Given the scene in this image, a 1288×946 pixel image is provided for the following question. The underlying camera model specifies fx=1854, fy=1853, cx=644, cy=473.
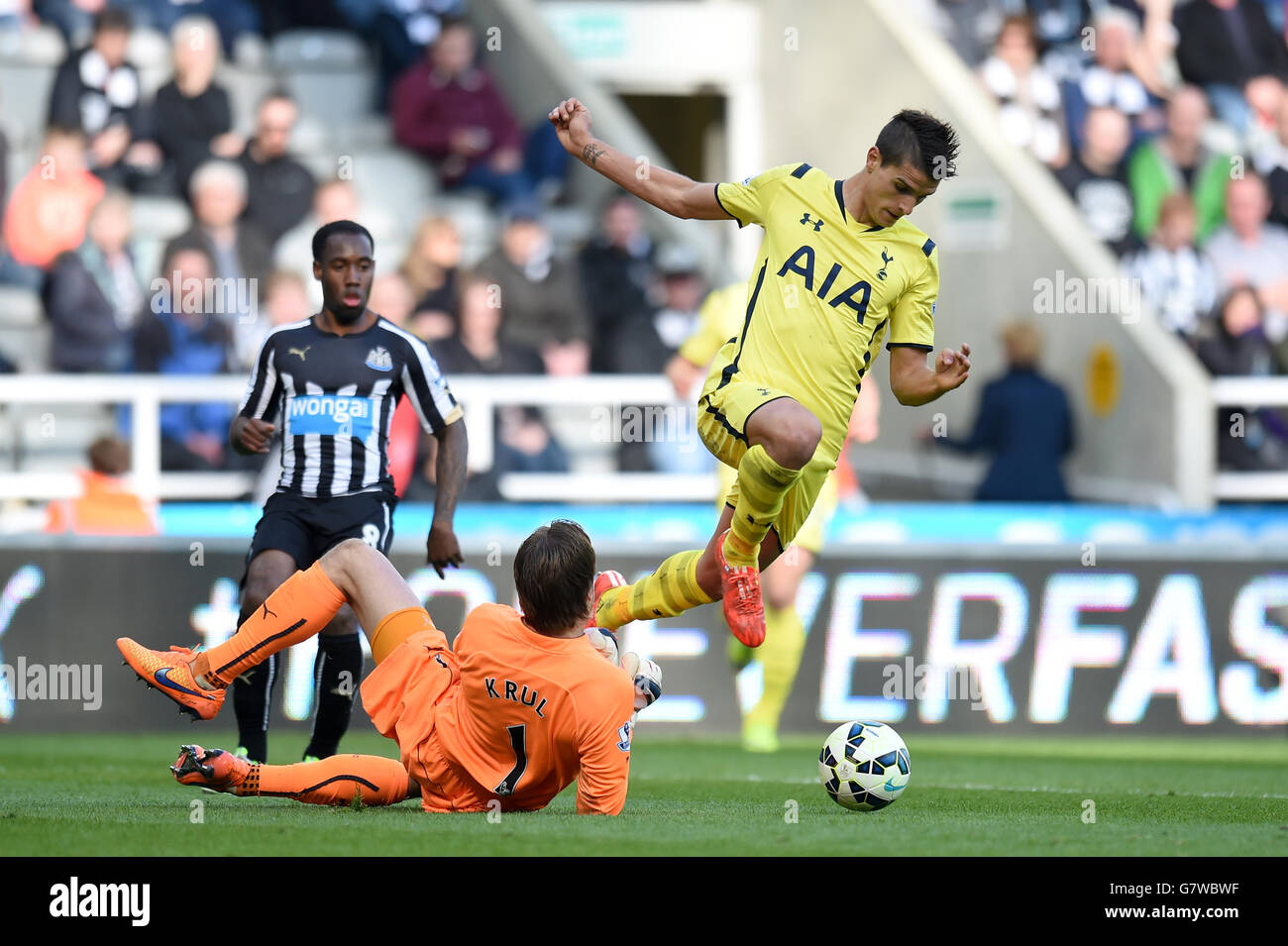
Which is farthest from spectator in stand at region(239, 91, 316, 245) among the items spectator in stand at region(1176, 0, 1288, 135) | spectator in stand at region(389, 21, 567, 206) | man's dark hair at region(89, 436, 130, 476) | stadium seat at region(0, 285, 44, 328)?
spectator in stand at region(1176, 0, 1288, 135)

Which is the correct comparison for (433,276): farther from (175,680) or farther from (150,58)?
(175,680)

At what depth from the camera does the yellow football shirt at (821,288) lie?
21.4 ft

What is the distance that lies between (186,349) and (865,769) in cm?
645

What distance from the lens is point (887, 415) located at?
14.2 m

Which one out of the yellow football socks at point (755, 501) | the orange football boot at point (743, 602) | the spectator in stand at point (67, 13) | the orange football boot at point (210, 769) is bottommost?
the orange football boot at point (210, 769)

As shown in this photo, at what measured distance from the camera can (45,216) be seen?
461 inches

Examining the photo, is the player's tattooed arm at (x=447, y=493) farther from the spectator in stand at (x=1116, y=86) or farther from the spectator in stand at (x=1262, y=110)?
the spectator in stand at (x=1262, y=110)

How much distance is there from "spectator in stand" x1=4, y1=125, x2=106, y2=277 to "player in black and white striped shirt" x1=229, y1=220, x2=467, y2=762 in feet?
17.4

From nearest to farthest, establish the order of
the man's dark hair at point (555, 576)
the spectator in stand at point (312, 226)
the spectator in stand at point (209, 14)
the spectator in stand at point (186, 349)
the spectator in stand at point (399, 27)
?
the man's dark hair at point (555, 576)
the spectator in stand at point (186, 349)
the spectator in stand at point (312, 226)
the spectator in stand at point (209, 14)
the spectator in stand at point (399, 27)

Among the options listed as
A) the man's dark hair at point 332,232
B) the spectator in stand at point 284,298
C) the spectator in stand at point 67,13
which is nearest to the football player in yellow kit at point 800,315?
the man's dark hair at point 332,232

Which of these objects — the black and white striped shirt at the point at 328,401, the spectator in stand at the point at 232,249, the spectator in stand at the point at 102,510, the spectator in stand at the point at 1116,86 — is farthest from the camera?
the spectator in stand at the point at 1116,86

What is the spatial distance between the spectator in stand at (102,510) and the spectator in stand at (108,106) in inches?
109
